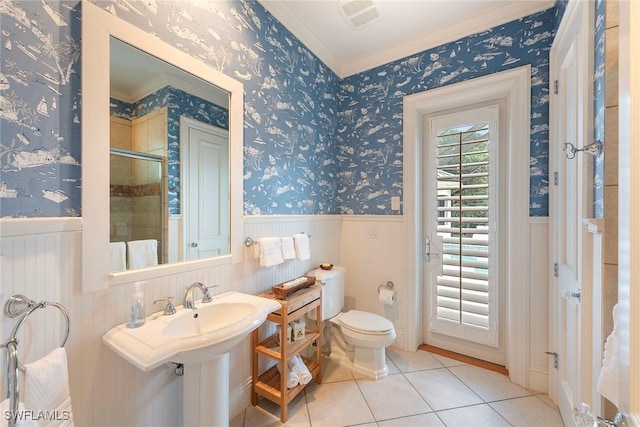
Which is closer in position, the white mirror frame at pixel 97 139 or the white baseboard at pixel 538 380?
the white mirror frame at pixel 97 139

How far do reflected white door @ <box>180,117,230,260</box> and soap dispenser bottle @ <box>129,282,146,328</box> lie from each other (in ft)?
0.91

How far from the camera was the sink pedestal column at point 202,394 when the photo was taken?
118 cm

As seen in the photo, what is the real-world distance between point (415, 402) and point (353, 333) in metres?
0.57

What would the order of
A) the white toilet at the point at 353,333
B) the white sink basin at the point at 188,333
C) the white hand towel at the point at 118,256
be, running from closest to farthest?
1. the white sink basin at the point at 188,333
2. the white hand towel at the point at 118,256
3. the white toilet at the point at 353,333

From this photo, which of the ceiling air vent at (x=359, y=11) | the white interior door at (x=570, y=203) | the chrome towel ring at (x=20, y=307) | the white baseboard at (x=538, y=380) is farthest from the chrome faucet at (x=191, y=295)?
the white baseboard at (x=538, y=380)

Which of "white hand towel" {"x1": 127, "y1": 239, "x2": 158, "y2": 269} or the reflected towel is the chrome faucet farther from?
the reflected towel

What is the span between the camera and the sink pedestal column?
1.18 meters

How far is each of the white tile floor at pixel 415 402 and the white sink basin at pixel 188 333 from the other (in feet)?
2.48

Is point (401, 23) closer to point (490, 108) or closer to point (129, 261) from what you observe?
point (490, 108)

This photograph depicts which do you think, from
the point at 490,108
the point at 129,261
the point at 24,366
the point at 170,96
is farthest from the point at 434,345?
the point at 170,96

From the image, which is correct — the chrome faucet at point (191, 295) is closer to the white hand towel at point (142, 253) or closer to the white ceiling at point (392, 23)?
the white hand towel at point (142, 253)

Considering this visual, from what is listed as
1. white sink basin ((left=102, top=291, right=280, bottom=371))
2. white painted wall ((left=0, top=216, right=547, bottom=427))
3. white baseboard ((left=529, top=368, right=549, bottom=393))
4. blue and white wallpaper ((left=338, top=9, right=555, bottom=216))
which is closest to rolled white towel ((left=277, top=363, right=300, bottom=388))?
white painted wall ((left=0, top=216, right=547, bottom=427))

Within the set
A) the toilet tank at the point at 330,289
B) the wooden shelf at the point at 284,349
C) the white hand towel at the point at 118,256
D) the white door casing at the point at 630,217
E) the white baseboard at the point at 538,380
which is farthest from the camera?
the toilet tank at the point at 330,289

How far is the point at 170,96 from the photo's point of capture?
51.6 inches
